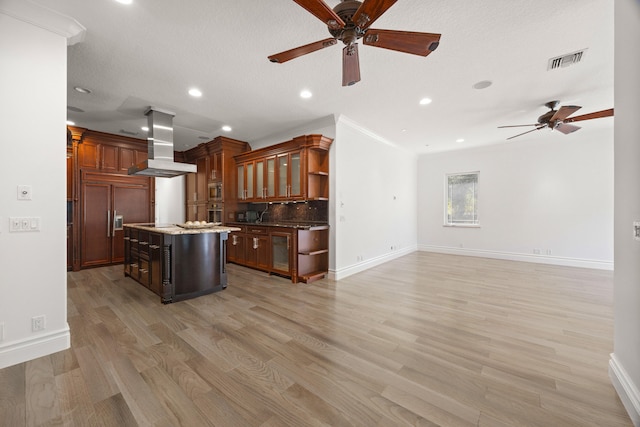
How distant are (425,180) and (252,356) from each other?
22.8ft

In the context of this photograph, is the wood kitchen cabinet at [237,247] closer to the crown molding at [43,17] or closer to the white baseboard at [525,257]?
the crown molding at [43,17]

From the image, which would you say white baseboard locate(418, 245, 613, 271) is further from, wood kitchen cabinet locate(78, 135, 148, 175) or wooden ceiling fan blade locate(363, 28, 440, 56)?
wood kitchen cabinet locate(78, 135, 148, 175)

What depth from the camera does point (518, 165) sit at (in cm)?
614

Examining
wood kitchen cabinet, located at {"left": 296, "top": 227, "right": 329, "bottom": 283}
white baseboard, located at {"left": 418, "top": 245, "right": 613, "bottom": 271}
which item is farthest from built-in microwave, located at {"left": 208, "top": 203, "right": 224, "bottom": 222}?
white baseboard, located at {"left": 418, "top": 245, "right": 613, "bottom": 271}

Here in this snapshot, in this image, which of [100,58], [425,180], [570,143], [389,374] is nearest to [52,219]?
[100,58]

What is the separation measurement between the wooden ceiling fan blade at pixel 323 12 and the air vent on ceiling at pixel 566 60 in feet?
8.55

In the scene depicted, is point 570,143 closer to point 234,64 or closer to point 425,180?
point 425,180

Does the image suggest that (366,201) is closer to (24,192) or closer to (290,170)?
(290,170)

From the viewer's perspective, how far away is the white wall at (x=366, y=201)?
456 centimetres

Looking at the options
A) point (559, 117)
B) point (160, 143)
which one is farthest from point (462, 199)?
point (160, 143)

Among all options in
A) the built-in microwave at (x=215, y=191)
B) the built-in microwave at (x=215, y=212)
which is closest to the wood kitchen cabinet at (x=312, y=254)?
the built-in microwave at (x=215, y=212)

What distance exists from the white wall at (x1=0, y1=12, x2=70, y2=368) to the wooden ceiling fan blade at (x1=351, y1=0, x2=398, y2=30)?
2473mm

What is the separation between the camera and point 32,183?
2.04m

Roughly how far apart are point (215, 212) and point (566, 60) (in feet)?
20.8
